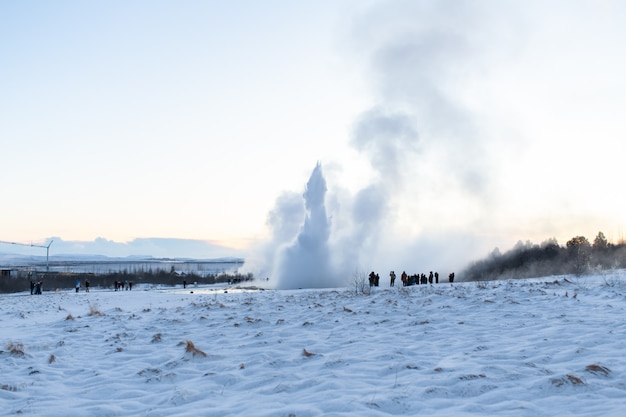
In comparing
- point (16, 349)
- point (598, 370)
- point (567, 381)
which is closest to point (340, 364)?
point (567, 381)

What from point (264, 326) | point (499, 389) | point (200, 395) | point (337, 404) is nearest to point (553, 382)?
point (499, 389)

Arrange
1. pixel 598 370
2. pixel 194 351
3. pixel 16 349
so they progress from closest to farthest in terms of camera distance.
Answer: pixel 598 370 < pixel 194 351 < pixel 16 349

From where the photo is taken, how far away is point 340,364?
29.7 feet

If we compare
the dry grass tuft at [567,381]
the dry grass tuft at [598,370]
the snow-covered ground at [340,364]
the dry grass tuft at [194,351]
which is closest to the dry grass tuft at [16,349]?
the snow-covered ground at [340,364]

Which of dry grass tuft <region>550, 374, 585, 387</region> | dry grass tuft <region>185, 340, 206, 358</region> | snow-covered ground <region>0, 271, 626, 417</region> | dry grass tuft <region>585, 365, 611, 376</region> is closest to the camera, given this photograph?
snow-covered ground <region>0, 271, 626, 417</region>

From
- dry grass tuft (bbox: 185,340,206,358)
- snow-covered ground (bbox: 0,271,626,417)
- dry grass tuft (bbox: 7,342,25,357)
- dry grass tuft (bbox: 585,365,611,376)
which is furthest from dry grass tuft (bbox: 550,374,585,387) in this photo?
dry grass tuft (bbox: 7,342,25,357)

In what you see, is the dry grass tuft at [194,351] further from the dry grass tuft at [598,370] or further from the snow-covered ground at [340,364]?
the dry grass tuft at [598,370]

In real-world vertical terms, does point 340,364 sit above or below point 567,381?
below

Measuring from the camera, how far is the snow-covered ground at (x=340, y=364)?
6.72 metres

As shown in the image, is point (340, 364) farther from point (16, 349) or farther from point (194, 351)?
point (16, 349)

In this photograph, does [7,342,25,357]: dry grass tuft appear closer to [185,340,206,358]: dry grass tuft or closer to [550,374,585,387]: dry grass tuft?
[185,340,206,358]: dry grass tuft

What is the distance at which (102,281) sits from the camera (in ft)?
357

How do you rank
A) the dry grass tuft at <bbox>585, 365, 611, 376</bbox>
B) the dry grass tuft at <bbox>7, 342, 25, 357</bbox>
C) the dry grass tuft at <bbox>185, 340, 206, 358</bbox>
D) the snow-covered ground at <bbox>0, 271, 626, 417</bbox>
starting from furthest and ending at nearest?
1. the dry grass tuft at <bbox>7, 342, 25, 357</bbox>
2. the dry grass tuft at <bbox>185, 340, 206, 358</bbox>
3. the dry grass tuft at <bbox>585, 365, 611, 376</bbox>
4. the snow-covered ground at <bbox>0, 271, 626, 417</bbox>

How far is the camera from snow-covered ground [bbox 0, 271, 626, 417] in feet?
22.0
